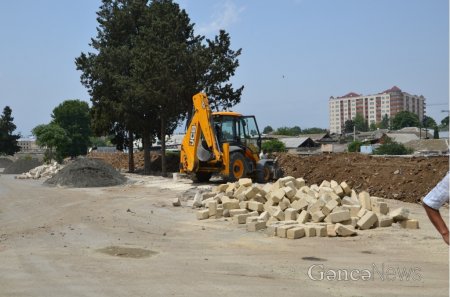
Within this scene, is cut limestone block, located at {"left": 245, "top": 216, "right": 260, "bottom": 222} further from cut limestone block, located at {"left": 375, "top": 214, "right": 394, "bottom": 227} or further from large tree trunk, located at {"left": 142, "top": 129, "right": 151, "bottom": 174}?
large tree trunk, located at {"left": 142, "top": 129, "right": 151, "bottom": 174}

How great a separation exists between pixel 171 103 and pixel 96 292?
80.7 ft

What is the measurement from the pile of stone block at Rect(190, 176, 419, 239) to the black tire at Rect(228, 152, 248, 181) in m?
6.61

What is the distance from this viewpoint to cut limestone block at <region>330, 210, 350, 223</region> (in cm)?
1086

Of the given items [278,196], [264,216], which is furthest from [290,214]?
[278,196]

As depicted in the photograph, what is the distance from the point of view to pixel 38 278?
277 inches

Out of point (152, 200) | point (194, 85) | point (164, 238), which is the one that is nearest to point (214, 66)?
point (194, 85)

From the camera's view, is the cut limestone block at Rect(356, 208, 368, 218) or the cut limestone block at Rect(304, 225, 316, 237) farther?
the cut limestone block at Rect(356, 208, 368, 218)

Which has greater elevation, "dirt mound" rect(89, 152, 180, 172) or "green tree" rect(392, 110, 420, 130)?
"green tree" rect(392, 110, 420, 130)

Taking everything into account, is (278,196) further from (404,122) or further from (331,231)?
(404,122)

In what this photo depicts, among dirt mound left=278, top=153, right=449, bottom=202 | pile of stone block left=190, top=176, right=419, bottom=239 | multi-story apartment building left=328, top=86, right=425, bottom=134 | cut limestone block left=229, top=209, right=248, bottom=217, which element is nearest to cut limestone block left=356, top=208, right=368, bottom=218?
pile of stone block left=190, top=176, right=419, bottom=239

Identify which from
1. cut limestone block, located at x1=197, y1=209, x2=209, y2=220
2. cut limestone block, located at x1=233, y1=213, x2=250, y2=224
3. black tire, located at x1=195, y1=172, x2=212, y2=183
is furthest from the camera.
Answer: black tire, located at x1=195, y1=172, x2=212, y2=183

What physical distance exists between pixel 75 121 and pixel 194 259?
68574 millimetres

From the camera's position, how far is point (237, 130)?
22328mm
